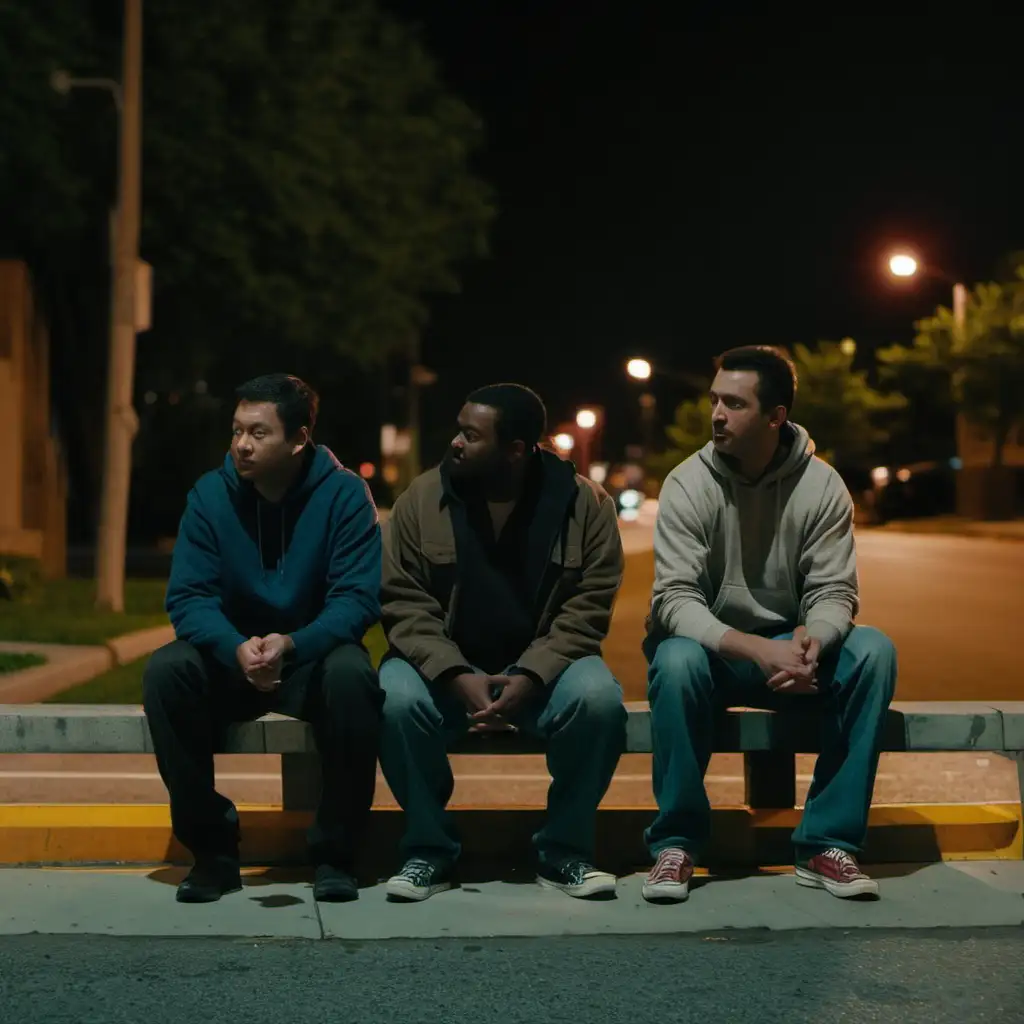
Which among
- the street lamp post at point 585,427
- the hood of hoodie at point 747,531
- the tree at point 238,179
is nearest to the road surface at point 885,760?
the hood of hoodie at point 747,531

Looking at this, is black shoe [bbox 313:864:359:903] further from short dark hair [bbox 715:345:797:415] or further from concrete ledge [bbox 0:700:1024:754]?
short dark hair [bbox 715:345:797:415]

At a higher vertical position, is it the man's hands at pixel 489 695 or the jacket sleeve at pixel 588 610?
the jacket sleeve at pixel 588 610

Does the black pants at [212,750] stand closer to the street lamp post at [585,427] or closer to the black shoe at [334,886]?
the black shoe at [334,886]

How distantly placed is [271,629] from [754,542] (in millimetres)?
1506

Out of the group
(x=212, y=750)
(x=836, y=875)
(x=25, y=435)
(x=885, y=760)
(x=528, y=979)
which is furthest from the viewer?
(x=25, y=435)

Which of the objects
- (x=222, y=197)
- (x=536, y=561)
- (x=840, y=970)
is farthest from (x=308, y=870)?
(x=222, y=197)

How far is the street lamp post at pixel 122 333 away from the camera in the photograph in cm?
1669

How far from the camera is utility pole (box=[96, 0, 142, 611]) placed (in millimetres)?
16672

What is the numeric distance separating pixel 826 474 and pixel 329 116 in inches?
777

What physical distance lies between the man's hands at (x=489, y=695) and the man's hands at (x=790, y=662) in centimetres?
69

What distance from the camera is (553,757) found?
5.24 meters

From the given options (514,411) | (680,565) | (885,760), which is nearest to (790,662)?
(680,565)

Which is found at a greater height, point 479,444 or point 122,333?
point 122,333

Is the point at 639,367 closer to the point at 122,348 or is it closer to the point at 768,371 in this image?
the point at 122,348
